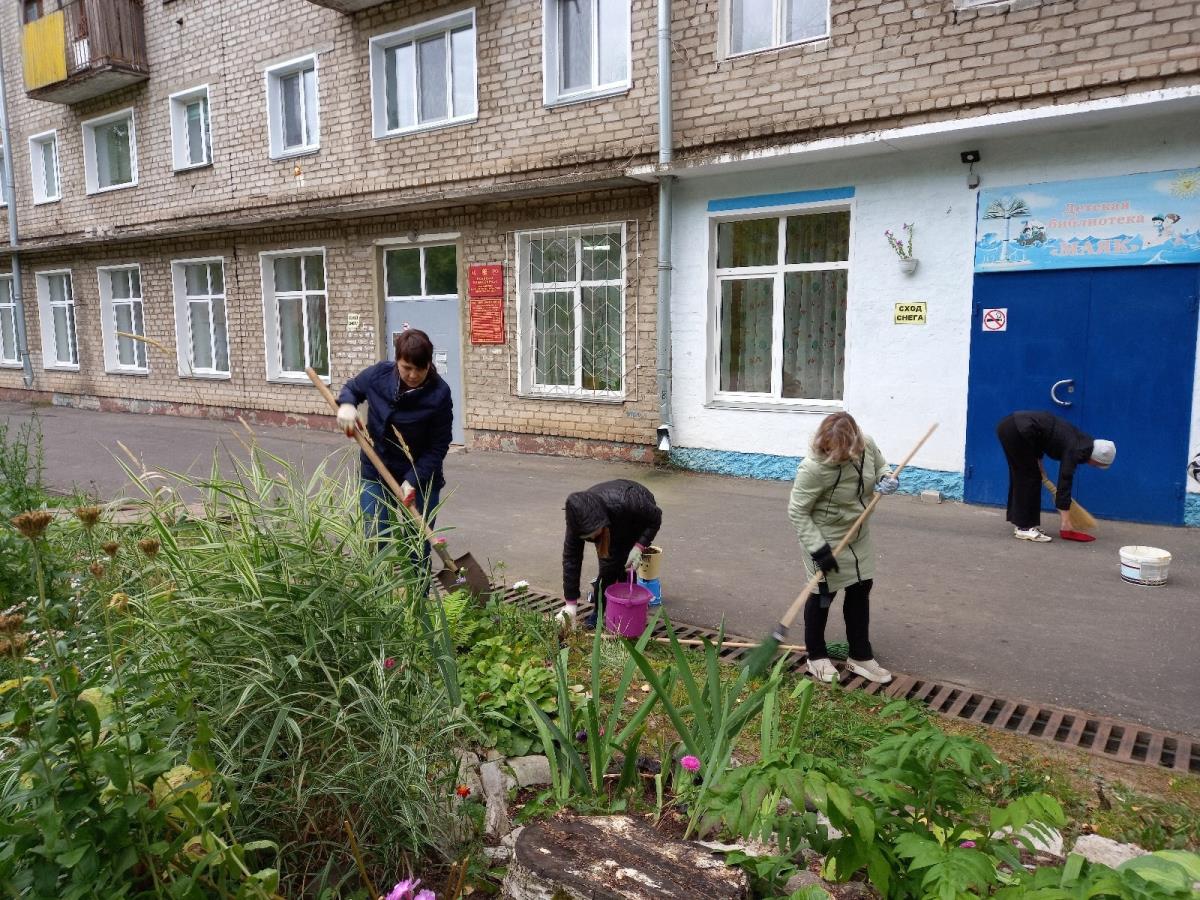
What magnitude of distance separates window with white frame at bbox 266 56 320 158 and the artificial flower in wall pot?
Result: 345 inches

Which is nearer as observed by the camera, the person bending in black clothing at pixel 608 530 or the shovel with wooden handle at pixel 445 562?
the shovel with wooden handle at pixel 445 562

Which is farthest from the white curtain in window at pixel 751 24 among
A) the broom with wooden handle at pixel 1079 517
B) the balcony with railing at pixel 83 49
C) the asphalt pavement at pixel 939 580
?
the balcony with railing at pixel 83 49

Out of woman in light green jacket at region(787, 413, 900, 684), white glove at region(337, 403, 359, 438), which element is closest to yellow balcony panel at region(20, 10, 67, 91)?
white glove at region(337, 403, 359, 438)

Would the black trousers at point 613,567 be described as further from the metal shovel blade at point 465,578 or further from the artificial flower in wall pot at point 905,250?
the artificial flower in wall pot at point 905,250

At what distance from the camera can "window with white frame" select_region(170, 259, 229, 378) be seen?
15008 mm

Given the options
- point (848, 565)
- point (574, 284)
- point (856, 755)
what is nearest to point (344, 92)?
point (574, 284)

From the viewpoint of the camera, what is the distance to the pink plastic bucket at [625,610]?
4262 mm

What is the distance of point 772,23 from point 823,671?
687 centimetres

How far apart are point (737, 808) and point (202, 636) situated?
1.53m

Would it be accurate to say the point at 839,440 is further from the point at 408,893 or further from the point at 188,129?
the point at 188,129

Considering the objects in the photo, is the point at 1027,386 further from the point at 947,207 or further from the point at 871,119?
the point at 871,119

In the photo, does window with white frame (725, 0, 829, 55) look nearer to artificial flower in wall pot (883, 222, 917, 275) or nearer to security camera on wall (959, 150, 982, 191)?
security camera on wall (959, 150, 982, 191)

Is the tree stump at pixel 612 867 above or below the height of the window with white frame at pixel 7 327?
below

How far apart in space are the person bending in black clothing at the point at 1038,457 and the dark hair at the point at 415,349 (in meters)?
4.55
